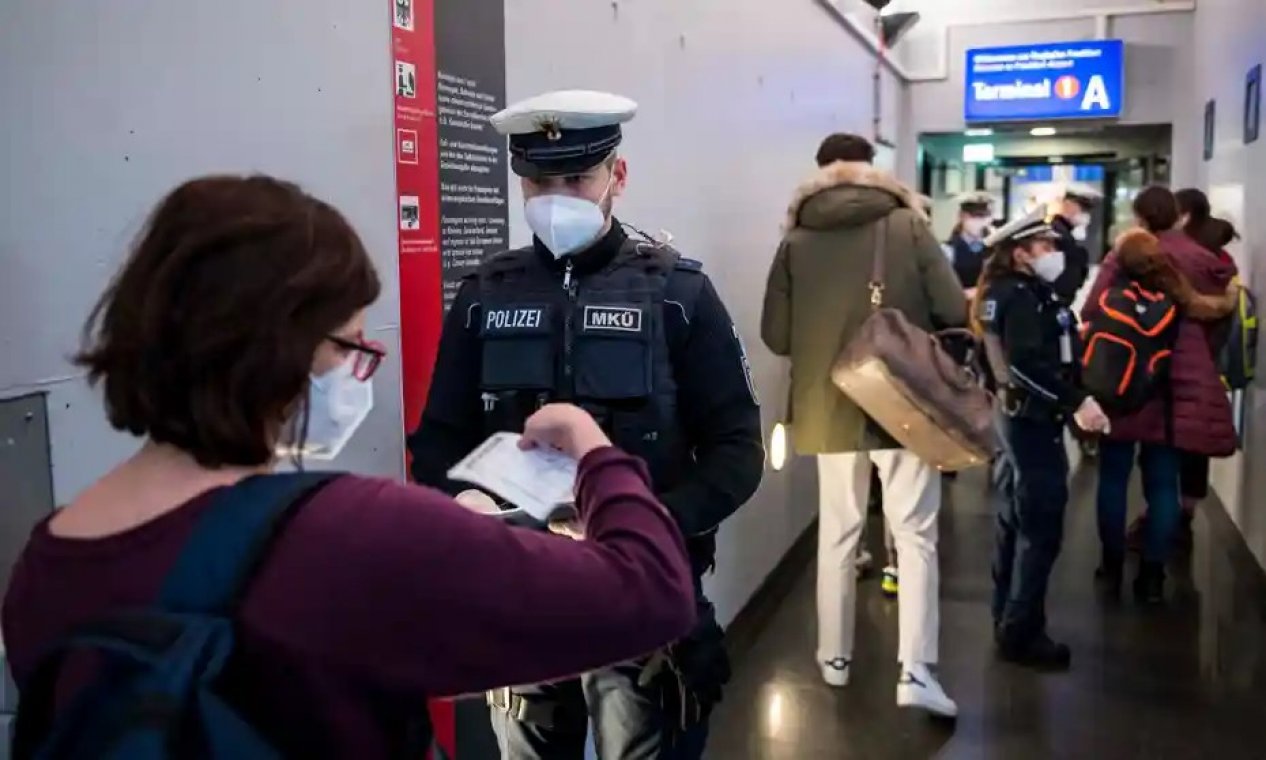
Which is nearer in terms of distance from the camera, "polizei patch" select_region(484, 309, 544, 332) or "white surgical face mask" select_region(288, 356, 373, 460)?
"white surgical face mask" select_region(288, 356, 373, 460)

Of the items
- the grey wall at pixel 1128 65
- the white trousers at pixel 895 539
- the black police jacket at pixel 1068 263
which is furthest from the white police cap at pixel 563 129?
the grey wall at pixel 1128 65

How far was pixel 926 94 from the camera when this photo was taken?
8.45m

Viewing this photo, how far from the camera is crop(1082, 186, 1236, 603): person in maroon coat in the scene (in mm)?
3984

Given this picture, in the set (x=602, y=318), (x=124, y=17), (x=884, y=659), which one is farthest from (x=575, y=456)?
(x=884, y=659)

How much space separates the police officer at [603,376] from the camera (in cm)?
177

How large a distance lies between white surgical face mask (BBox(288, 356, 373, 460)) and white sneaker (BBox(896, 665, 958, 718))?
102 inches

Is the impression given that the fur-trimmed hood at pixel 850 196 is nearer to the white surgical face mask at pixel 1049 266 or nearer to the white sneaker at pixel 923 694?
the white surgical face mask at pixel 1049 266

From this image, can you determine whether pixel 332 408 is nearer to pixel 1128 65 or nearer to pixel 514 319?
pixel 514 319

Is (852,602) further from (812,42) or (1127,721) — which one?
(812,42)

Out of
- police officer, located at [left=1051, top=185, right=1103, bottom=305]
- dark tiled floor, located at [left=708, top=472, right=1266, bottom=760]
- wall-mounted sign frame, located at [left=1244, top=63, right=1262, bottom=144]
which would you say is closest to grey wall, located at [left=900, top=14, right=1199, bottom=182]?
wall-mounted sign frame, located at [left=1244, top=63, right=1262, bottom=144]

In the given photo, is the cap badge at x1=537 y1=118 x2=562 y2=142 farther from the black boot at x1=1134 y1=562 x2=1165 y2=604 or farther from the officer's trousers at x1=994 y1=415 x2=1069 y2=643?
the black boot at x1=1134 y1=562 x2=1165 y2=604

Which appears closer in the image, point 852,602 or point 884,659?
point 852,602

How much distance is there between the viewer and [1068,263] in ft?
12.1

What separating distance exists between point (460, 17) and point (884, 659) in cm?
251
